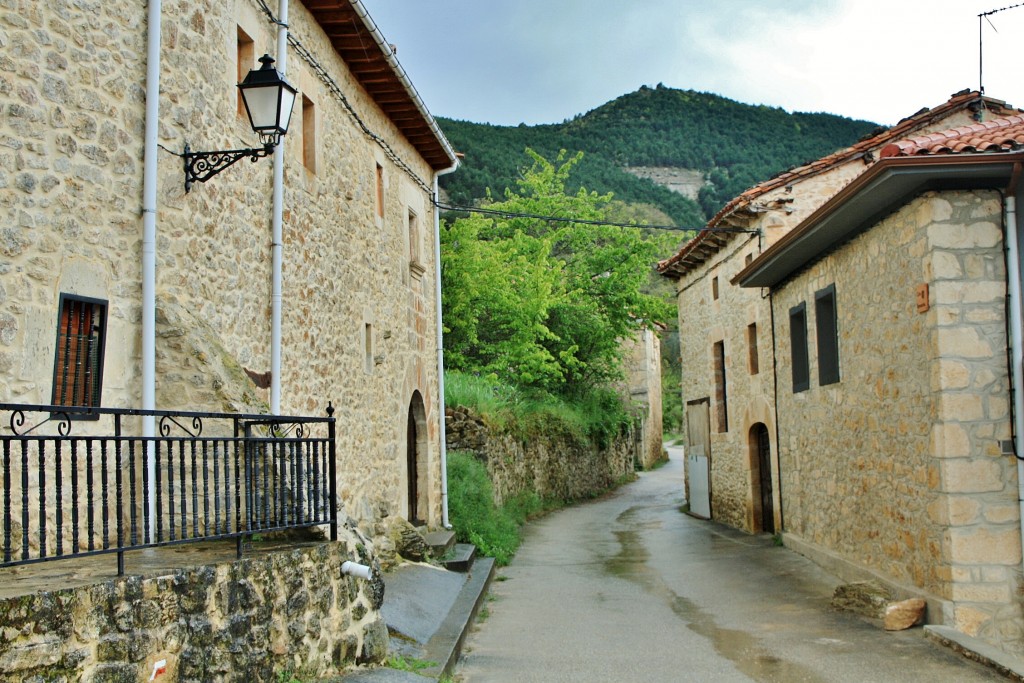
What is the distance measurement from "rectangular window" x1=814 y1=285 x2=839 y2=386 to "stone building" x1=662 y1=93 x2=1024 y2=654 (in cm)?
3

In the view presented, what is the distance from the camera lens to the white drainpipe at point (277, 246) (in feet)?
25.7

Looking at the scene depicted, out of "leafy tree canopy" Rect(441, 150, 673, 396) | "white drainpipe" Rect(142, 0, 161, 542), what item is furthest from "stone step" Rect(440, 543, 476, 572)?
"leafy tree canopy" Rect(441, 150, 673, 396)

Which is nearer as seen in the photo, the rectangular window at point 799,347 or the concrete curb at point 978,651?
the concrete curb at point 978,651

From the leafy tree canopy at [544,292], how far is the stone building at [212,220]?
1016 centimetres

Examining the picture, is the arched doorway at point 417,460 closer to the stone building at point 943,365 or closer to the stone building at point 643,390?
the stone building at point 943,365

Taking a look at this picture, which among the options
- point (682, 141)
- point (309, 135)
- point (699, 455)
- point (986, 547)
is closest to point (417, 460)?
point (309, 135)

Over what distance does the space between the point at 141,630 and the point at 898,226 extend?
Result: 25.6 ft

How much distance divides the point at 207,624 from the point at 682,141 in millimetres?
91142

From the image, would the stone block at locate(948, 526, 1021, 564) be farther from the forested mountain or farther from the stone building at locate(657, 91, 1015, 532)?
the forested mountain

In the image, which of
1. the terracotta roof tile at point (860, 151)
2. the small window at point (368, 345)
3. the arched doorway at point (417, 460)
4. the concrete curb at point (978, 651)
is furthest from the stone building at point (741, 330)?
the concrete curb at point (978, 651)

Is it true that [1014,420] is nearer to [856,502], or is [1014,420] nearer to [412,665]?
[856,502]

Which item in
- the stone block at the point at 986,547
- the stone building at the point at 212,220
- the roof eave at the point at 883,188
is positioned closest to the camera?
the stone building at the point at 212,220

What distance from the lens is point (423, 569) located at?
1080 centimetres

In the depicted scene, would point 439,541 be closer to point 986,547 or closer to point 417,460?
point 417,460
